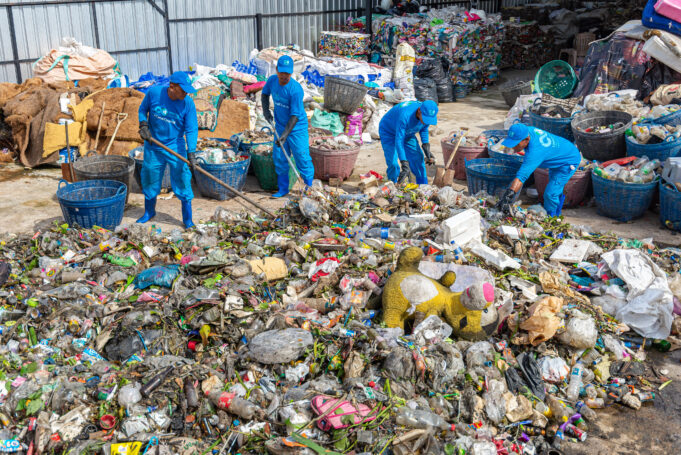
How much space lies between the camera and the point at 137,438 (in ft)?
11.3

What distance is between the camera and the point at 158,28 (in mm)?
11758

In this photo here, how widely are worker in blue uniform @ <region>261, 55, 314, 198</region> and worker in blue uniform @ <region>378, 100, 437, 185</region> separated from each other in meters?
1.12

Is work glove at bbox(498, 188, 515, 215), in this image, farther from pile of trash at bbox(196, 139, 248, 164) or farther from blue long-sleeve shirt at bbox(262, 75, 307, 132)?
pile of trash at bbox(196, 139, 248, 164)

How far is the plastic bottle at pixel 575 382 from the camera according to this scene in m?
4.20

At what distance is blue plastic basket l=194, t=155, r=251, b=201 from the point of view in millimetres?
7617

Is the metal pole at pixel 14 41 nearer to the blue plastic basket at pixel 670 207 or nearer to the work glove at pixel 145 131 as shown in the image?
the work glove at pixel 145 131

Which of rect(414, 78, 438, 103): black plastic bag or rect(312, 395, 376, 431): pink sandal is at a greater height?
rect(414, 78, 438, 103): black plastic bag

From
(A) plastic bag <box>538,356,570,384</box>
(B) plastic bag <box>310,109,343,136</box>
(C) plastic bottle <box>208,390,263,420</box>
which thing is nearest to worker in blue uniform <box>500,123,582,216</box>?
(A) plastic bag <box>538,356,570,384</box>

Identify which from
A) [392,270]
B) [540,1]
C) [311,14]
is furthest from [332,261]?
[540,1]

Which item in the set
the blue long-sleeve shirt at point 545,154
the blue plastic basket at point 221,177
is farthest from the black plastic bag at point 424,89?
the blue long-sleeve shirt at point 545,154

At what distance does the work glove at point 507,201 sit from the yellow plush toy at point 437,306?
6.81ft

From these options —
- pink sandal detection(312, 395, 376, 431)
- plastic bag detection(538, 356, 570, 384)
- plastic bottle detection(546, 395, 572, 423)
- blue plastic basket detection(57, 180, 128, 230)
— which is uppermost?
blue plastic basket detection(57, 180, 128, 230)

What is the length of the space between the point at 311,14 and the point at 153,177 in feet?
29.9

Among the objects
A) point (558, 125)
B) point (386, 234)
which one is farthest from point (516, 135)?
point (558, 125)
